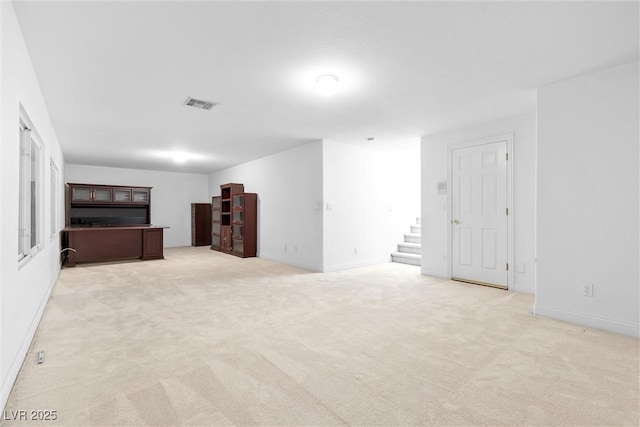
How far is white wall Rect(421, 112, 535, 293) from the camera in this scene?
433cm

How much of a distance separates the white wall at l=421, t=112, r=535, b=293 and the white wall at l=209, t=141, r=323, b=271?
6.08ft

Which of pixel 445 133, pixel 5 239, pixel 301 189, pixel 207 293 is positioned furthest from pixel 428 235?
pixel 5 239

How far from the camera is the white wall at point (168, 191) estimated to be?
9.09 m

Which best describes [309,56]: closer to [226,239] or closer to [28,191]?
[28,191]

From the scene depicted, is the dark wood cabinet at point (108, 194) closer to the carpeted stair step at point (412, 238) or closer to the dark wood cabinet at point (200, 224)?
the dark wood cabinet at point (200, 224)

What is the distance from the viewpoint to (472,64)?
115 inches

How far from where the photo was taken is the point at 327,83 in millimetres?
3184

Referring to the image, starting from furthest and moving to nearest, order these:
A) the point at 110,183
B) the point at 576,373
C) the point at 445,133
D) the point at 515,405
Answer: the point at 110,183
the point at 445,133
the point at 576,373
the point at 515,405

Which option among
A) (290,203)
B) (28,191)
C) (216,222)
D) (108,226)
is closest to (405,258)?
(290,203)

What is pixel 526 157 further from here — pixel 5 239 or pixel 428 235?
pixel 5 239

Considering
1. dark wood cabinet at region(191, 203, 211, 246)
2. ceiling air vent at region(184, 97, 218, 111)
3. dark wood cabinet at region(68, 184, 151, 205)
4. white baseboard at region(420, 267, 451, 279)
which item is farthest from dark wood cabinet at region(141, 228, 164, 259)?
white baseboard at region(420, 267, 451, 279)

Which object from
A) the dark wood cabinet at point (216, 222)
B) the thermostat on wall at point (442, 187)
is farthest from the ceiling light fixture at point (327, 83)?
the dark wood cabinet at point (216, 222)

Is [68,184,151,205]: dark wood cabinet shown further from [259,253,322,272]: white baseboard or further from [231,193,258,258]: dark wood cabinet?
[259,253,322,272]: white baseboard

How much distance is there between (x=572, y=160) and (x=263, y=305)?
139 inches
